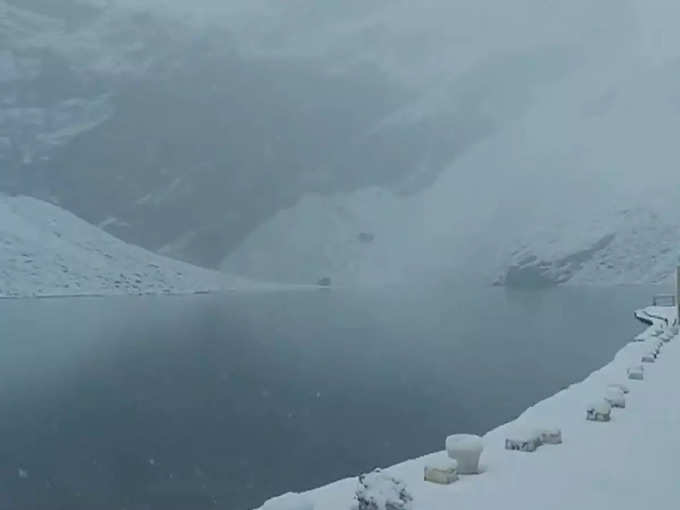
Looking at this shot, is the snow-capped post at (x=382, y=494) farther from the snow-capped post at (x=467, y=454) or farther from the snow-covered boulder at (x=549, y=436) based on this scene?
the snow-covered boulder at (x=549, y=436)

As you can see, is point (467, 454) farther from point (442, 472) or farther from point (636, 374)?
point (636, 374)

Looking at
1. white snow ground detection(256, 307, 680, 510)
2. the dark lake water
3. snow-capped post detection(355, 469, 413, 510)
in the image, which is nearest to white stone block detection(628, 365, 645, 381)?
the dark lake water

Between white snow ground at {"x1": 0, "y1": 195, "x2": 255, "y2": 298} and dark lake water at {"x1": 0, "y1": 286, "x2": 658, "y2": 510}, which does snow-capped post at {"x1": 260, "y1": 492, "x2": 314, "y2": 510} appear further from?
white snow ground at {"x1": 0, "y1": 195, "x2": 255, "y2": 298}

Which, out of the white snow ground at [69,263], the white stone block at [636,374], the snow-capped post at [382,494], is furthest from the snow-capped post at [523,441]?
the white snow ground at [69,263]

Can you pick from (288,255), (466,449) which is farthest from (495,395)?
(288,255)

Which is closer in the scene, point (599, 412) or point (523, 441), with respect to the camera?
point (523, 441)

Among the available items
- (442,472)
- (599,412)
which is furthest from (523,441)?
(599,412)

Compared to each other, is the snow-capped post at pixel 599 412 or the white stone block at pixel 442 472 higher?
the snow-capped post at pixel 599 412
